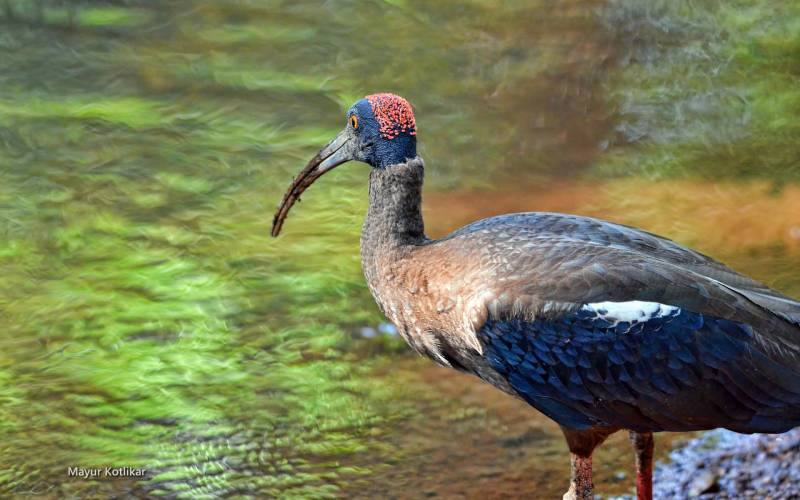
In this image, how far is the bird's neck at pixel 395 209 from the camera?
5523 mm

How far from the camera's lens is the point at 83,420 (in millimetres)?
6707

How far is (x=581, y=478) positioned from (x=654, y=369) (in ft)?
1.89

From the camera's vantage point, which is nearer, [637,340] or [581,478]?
→ [637,340]

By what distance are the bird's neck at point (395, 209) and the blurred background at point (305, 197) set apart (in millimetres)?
1368

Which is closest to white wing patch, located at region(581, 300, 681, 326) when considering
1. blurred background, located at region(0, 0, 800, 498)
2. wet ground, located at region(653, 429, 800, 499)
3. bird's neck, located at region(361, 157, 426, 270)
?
bird's neck, located at region(361, 157, 426, 270)

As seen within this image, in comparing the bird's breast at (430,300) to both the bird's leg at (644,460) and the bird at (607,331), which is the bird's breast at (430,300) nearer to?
the bird at (607,331)

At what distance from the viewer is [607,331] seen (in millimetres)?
4930

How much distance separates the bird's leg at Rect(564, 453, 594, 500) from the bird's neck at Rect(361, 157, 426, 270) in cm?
118

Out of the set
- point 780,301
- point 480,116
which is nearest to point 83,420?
point 780,301

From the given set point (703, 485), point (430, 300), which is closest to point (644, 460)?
point (703, 485)

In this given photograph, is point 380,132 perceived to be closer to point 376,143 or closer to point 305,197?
point 376,143

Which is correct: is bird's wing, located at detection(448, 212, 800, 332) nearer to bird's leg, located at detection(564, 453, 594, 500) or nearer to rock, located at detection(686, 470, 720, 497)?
bird's leg, located at detection(564, 453, 594, 500)

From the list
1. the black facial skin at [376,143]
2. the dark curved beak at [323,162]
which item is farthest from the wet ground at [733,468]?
the dark curved beak at [323,162]

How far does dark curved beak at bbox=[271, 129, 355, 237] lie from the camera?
568cm
